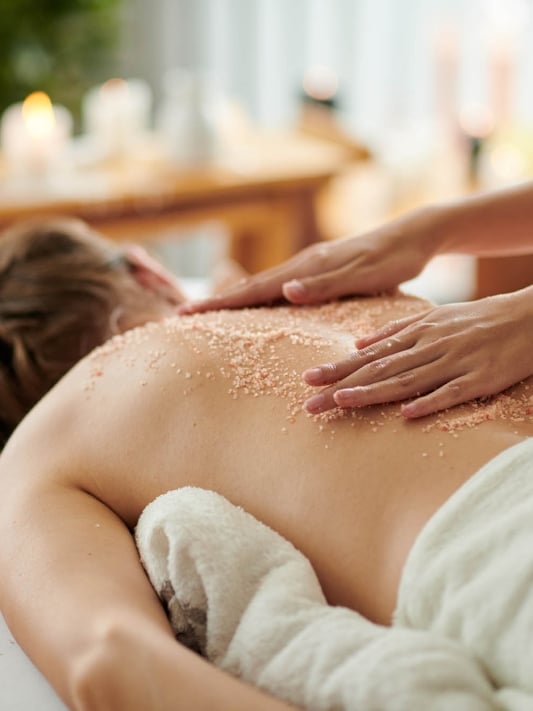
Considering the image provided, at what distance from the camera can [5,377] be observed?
1.40 metres

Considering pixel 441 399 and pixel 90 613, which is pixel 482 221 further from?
pixel 90 613

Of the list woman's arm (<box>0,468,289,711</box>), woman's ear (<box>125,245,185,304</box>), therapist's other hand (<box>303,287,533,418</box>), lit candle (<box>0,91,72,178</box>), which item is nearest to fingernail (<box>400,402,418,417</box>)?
therapist's other hand (<box>303,287,533,418</box>)

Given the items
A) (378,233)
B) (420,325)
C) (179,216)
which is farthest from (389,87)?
(420,325)

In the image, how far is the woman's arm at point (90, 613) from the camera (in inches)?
32.9

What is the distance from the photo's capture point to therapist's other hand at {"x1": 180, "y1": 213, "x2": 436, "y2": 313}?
137 cm

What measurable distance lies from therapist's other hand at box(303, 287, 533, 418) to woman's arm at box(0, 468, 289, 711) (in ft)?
0.91

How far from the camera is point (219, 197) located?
9.13 feet

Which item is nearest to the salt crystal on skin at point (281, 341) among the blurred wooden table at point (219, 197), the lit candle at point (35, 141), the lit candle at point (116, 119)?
the blurred wooden table at point (219, 197)

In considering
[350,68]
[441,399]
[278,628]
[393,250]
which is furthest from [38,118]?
[278,628]

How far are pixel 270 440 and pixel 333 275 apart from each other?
1.25 ft

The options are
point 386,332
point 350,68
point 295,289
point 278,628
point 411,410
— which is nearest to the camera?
point 278,628

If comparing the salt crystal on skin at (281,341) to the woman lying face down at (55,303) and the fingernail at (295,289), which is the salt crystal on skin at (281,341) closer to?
the fingernail at (295,289)

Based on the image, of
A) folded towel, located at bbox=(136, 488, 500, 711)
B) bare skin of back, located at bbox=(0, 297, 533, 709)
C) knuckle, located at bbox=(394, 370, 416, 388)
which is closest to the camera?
folded towel, located at bbox=(136, 488, 500, 711)

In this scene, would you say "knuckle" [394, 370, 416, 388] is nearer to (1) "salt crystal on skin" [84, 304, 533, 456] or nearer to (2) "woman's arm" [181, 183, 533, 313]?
(1) "salt crystal on skin" [84, 304, 533, 456]
